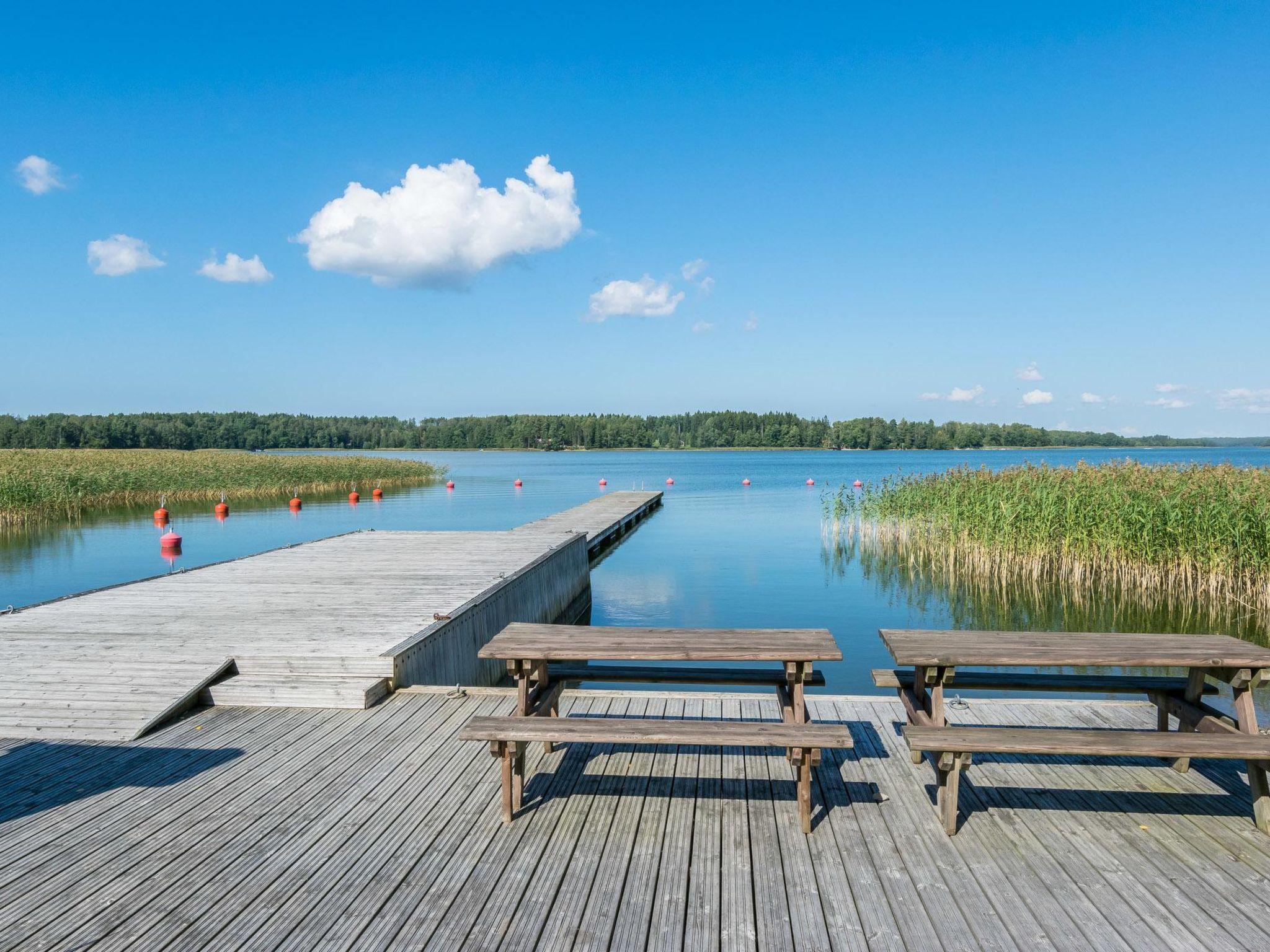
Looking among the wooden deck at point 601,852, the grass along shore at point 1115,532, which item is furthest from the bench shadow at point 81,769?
the grass along shore at point 1115,532

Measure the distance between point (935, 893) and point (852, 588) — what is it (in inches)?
473

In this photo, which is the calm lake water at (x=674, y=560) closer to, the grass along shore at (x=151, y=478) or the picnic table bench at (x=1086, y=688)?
the grass along shore at (x=151, y=478)

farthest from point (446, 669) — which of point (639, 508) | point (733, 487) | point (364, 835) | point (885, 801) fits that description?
point (733, 487)

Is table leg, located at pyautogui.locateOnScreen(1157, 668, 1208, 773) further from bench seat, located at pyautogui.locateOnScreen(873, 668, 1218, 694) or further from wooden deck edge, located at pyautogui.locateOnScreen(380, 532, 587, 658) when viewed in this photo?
wooden deck edge, located at pyautogui.locateOnScreen(380, 532, 587, 658)

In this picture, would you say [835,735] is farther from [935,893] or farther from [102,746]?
[102,746]

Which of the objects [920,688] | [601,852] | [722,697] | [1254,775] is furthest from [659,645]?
[1254,775]

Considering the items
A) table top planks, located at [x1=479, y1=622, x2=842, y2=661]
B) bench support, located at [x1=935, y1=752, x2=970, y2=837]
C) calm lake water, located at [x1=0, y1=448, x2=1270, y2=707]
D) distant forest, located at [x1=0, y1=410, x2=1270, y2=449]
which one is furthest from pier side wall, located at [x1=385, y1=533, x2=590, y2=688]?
distant forest, located at [x1=0, y1=410, x2=1270, y2=449]

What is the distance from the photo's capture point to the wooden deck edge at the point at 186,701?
464cm

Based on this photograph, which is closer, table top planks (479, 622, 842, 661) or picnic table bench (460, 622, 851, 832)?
picnic table bench (460, 622, 851, 832)

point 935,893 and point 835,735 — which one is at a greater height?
point 835,735

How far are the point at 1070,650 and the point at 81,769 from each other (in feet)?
16.2

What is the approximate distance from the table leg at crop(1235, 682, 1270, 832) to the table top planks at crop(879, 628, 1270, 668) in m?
0.18

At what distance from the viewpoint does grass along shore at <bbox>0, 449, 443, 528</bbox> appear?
2234cm

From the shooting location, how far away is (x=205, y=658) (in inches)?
210
